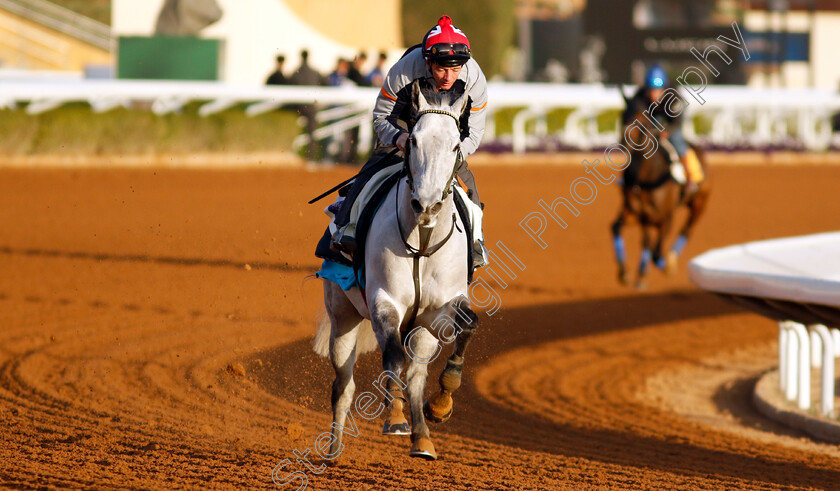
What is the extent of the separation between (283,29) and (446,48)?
20928 mm

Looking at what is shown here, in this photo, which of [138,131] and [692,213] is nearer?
[692,213]

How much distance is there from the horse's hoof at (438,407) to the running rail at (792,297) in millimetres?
2777

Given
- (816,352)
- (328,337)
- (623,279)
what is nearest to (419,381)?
(328,337)

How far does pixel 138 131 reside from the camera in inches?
768

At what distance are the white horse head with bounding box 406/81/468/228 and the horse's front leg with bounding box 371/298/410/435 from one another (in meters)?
0.50

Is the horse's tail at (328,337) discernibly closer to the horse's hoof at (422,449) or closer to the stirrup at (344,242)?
the stirrup at (344,242)

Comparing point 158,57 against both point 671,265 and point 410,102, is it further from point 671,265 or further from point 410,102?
point 410,102

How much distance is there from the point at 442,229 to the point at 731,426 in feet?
11.1

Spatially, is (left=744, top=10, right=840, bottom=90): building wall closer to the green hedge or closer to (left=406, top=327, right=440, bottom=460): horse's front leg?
the green hedge

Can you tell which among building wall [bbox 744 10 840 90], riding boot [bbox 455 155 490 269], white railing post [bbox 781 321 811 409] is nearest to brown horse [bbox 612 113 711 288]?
white railing post [bbox 781 321 811 409]

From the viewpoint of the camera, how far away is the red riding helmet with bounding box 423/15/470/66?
478 centimetres

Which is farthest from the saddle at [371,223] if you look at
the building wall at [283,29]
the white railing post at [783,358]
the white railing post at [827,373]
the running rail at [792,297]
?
the building wall at [283,29]

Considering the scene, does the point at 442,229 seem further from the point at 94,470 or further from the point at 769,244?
the point at 769,244

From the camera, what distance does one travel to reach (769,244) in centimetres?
931
